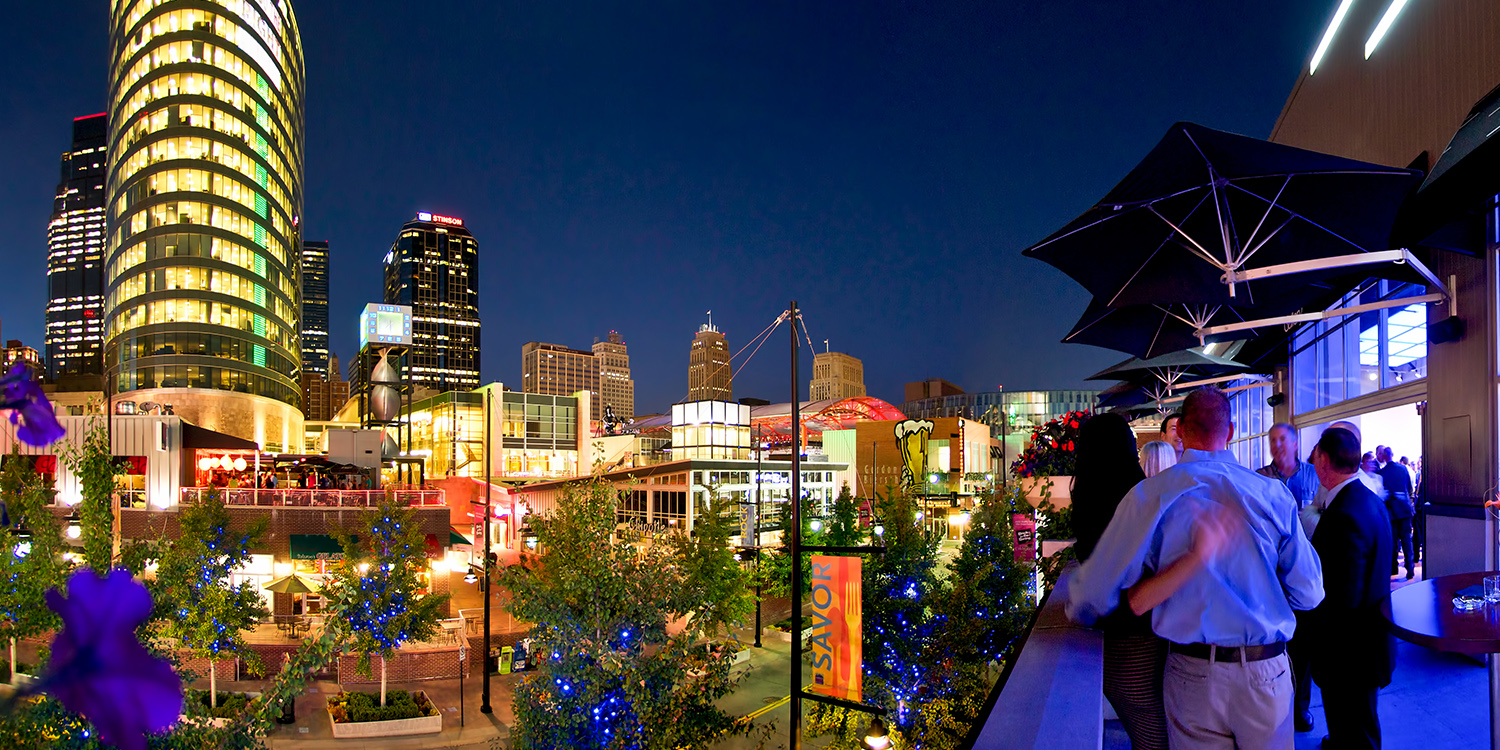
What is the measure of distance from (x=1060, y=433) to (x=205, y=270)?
71.1 m

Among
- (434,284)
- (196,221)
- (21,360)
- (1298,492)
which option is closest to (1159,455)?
(1298,492)

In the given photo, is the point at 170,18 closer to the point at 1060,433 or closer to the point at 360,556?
the point at 360,556

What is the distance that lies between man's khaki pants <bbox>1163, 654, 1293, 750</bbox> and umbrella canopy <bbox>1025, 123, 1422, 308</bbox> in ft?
23.1

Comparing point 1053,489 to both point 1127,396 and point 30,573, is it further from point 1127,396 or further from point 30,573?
point 30,573

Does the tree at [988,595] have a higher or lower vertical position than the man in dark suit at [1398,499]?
lower

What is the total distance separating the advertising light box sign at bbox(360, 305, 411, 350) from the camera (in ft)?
175

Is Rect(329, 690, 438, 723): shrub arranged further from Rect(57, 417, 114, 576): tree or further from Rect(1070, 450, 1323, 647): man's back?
Rect(1070, 450, 1323, 647): man's back

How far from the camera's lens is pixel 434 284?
581ft

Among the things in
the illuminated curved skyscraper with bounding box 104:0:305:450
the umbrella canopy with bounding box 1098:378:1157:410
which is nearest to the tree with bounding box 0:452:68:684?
the umbrella canopy with bounding box 1098:378:1157:410

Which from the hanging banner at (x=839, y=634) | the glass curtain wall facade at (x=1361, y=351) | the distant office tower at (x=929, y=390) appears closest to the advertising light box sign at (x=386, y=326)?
the hanging banner at (x=839, y=634)

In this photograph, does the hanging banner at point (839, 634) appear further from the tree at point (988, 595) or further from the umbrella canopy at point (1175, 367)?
the umbrella canopy at point (1175, 367)

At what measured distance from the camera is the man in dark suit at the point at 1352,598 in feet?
16.4

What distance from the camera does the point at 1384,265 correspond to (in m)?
10.1

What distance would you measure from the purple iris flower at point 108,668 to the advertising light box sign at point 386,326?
5649cm
